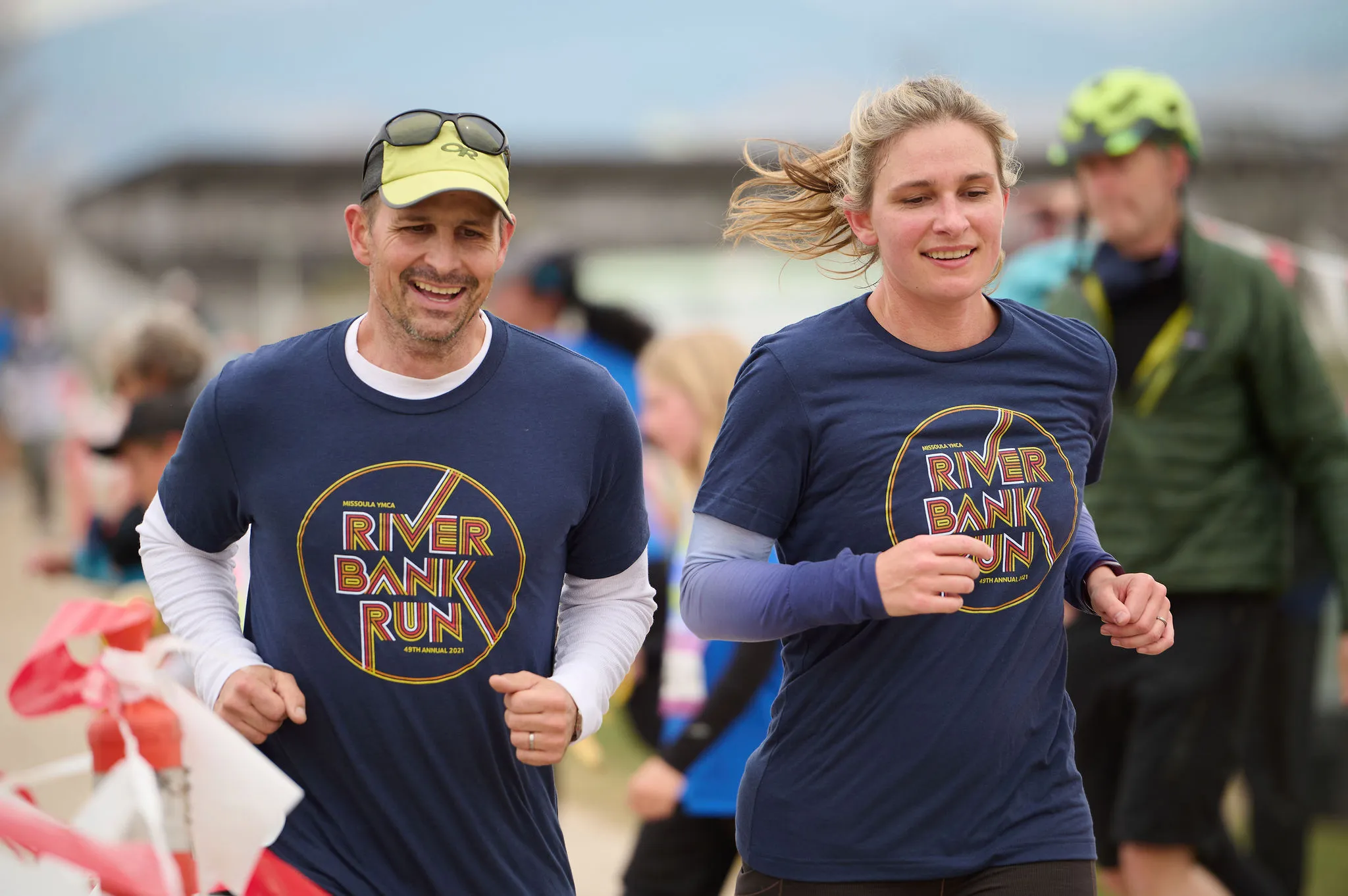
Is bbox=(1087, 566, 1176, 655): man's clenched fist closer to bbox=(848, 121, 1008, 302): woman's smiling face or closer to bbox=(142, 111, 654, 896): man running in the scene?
bbox=(848, 121, 1008, 302): woman's smiling face

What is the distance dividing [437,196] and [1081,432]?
47.3 inches

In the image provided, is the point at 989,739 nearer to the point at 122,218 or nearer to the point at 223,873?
the point at 223,873

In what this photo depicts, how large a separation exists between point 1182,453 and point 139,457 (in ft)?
11.1

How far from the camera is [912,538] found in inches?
101

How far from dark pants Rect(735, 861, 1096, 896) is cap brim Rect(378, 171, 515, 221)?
1.27m

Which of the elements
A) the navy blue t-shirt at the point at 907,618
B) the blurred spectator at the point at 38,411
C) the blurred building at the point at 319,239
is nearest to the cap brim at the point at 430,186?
the navy blue t-shirt at the point at 907,618

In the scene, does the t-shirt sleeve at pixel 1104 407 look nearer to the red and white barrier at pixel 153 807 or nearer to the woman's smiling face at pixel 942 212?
the woman's smiling face at pixel 942 212

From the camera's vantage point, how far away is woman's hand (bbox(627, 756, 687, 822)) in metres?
4.01

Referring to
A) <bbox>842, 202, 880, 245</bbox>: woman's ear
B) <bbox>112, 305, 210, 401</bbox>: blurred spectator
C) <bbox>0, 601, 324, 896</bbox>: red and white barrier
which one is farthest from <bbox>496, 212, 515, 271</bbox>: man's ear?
<bbox>112, 305, 210, 401</bbox>: blurred spectator

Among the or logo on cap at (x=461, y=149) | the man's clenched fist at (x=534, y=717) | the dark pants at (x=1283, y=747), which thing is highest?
the or logo on cap at (x=461, y=149)

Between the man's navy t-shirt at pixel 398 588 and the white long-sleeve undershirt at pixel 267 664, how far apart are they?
52 mm

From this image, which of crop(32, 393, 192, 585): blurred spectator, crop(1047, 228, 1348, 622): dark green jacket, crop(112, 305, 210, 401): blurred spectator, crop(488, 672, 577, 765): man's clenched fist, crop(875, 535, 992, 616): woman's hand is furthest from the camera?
crop(112, 305, 210, 401): blurred spectator

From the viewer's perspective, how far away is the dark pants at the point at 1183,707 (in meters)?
4.62


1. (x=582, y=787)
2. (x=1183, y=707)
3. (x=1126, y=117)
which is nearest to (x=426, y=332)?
(x=1126, y=117)
